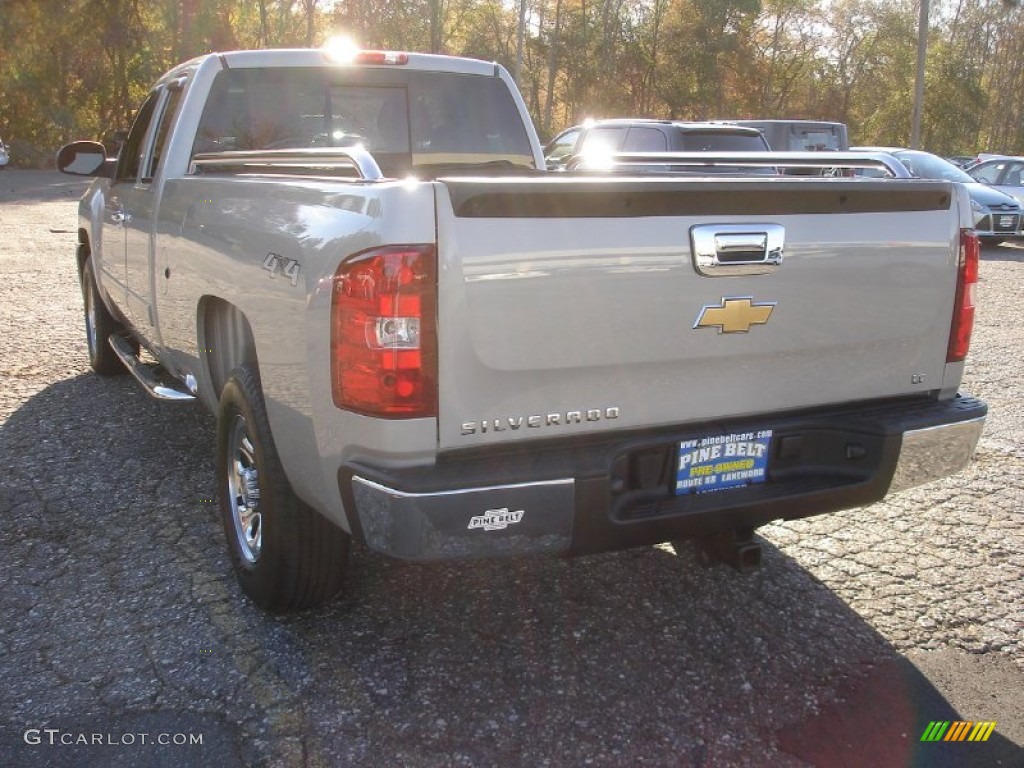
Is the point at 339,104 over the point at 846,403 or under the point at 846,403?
over

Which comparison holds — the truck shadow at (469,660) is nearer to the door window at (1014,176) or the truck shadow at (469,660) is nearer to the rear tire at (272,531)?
the rear tire at (272,531)

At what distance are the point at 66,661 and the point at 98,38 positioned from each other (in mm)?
43659

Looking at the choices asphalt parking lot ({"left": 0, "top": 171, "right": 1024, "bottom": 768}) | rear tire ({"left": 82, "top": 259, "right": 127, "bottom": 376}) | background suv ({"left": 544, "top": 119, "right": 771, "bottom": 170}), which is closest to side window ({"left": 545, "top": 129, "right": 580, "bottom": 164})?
background suv ({"left": 544, "top": 119, "right": 771, "bottom": 170})

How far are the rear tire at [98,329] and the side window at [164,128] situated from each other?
5.21ft

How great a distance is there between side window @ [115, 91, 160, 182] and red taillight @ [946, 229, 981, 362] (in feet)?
13.6

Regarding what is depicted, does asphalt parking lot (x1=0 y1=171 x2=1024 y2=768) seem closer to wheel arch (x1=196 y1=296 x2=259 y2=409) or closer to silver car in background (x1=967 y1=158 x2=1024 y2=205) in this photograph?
wheel arch (x1=196 y1=296 x2=259 y2=409)

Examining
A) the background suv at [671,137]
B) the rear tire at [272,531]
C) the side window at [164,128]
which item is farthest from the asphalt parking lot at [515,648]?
the background suv at [671,137]

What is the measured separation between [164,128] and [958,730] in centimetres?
446

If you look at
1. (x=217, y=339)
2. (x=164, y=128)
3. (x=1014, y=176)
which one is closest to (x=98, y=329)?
(x=164, y=128)

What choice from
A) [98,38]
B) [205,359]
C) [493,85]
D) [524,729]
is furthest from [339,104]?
[98,38]

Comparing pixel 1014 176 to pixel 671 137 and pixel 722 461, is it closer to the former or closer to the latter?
pixel 671 137

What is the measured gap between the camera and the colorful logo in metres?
2.88

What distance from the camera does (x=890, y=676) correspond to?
3186 millimetres

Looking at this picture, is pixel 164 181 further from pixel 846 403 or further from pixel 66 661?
pixel 846 403
